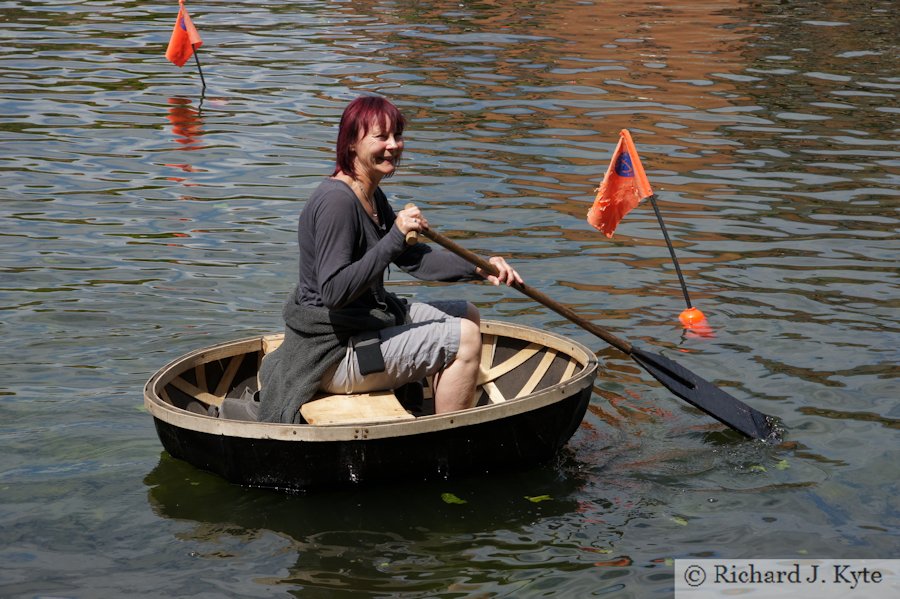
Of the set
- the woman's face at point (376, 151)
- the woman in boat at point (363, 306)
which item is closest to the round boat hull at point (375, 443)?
the woman in boat at point (363, 306)

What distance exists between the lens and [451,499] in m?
6.24

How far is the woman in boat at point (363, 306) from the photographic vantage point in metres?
5.96

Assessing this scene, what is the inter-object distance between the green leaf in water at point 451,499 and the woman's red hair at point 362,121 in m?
1.68

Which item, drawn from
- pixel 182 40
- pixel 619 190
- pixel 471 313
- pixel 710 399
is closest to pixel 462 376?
pixel 471 313

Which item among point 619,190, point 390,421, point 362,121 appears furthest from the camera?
point 619,190

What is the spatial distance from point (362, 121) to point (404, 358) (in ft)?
3.90

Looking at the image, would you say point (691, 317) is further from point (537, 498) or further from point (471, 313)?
point (537, 498)

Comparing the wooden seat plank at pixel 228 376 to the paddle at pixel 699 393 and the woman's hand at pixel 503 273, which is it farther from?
the paddle at pixel 699 393

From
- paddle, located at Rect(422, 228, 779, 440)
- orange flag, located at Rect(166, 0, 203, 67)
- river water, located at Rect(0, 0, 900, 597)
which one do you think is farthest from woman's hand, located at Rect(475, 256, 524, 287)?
A: orange flag, located at Rect(166, 0, 203, 67)

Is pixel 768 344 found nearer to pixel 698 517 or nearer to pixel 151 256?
pixel 698 517

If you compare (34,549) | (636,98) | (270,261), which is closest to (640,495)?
(34,549)

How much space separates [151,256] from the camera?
10.2 meters

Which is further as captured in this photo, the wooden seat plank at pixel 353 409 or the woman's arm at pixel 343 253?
the wooden seat plank at pixel 353 409

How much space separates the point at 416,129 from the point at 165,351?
7353 millimetres
